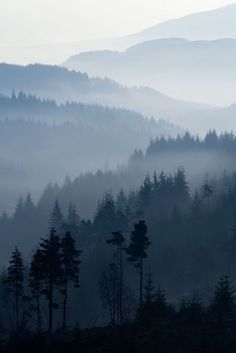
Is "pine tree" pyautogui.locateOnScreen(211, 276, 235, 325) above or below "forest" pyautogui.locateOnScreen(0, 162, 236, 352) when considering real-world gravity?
above

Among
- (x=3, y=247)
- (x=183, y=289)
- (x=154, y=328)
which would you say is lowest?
(x=3, y=247)

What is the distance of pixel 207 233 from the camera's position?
97.8 m

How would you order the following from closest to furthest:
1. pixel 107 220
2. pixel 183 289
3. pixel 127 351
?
pixel 127 351 < pixel 183 289 < pixel 107 220

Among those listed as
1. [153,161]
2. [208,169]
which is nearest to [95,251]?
[208,169]

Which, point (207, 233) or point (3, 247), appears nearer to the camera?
point (207, 233)

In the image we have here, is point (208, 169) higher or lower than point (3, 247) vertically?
higher

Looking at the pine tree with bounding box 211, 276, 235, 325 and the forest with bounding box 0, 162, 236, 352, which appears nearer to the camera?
the pine tree with bounding box 211, 276, 235, 325

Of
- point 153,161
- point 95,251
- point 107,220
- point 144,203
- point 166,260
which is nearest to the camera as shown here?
point 166,260

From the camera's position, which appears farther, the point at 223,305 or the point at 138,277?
the point at 138,277

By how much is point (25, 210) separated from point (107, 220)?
181ft

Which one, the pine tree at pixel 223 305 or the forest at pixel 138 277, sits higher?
the pine tree at pixel 223 305

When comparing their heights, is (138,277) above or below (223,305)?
below

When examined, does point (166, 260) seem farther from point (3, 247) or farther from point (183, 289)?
point (3, 247)

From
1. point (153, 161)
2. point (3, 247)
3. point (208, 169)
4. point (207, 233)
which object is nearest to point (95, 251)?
point (207, 233)
